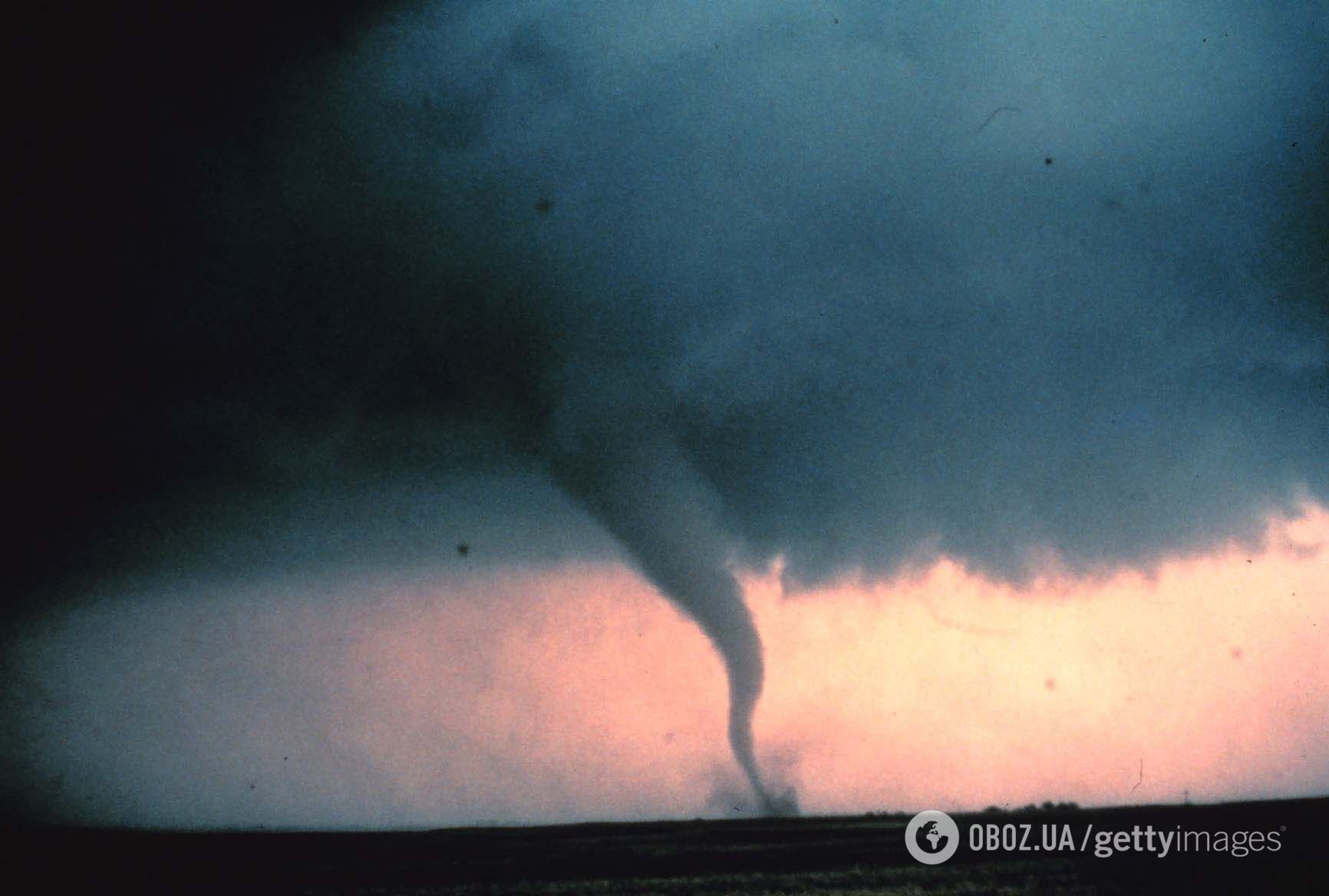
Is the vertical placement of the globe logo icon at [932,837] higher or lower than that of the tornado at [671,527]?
lower

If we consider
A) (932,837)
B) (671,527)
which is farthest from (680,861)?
(671,527)

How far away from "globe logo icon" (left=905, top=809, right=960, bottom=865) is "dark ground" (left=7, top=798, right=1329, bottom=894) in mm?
48

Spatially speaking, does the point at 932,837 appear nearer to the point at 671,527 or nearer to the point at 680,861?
the point at 680,861

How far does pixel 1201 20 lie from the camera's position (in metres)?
3.62

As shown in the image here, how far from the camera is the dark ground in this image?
9.08ft

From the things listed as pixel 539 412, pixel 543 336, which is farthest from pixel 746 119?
pixel 539 412

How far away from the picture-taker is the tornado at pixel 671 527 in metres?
3.35

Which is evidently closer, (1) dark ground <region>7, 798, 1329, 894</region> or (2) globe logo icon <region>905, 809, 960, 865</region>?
(1) dark ground <region>7, 798, 1329, 894</region>

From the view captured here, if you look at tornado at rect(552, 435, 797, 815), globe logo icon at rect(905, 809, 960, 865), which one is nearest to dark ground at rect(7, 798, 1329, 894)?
globe logo icon at rect(905, 809, 960, 865)

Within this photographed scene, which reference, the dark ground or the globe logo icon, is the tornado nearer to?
the dark ground

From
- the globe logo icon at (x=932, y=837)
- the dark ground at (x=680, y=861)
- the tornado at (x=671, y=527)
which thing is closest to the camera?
the dark ground at (x=680, y=861)

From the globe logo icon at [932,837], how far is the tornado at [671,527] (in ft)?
3.54

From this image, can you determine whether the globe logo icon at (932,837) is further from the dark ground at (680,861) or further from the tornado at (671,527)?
the tornado at (671,527)

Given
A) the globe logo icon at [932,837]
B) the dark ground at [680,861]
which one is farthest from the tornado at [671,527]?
the globe logo icon at [932,837]
